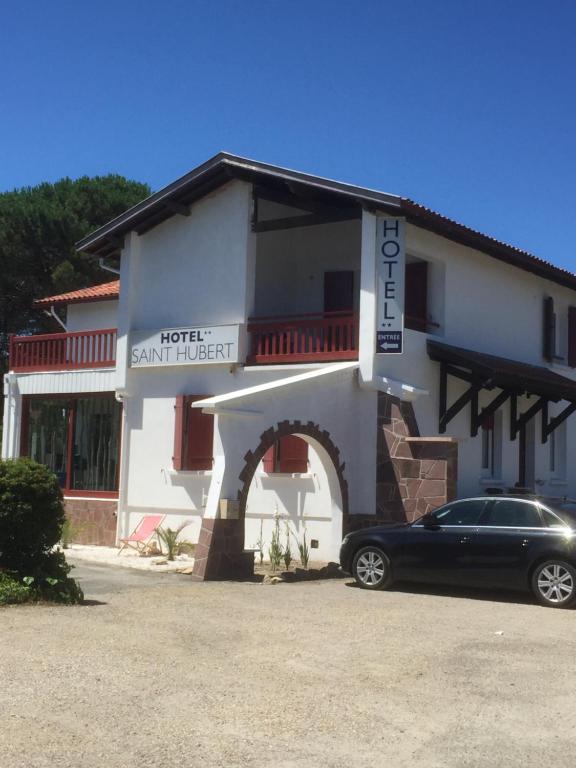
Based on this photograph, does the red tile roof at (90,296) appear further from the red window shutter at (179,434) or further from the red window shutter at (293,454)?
the red window shutter at (293,454)

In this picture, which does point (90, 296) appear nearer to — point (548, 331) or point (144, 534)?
point (144, 534)

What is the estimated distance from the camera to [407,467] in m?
16.6

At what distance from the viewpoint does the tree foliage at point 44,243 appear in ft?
121

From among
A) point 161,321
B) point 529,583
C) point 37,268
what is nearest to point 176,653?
point 529,583

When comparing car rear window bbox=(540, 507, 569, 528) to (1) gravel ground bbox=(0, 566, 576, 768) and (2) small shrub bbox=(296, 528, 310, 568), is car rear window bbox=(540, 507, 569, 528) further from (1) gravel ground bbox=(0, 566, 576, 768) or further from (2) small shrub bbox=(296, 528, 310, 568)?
(2) small shrub bbox=(296, 528, 310, 568)

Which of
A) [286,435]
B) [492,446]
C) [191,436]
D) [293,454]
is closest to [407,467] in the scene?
[293,454]

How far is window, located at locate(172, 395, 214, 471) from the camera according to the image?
18.7 meters

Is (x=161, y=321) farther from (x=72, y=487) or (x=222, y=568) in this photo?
(x=222, y=568)

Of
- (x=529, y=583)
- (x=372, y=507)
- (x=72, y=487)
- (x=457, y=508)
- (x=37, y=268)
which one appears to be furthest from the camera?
(x=37, y=268)

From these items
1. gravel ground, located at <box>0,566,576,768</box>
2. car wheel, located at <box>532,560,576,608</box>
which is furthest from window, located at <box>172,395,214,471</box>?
car wheel, located at <box>532,560,576,608</box>

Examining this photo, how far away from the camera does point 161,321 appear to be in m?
19.7

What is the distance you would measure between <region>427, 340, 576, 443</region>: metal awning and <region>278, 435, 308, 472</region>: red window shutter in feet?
8.77

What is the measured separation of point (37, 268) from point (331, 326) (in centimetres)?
2307

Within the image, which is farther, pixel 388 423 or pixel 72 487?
pixel 72 487
